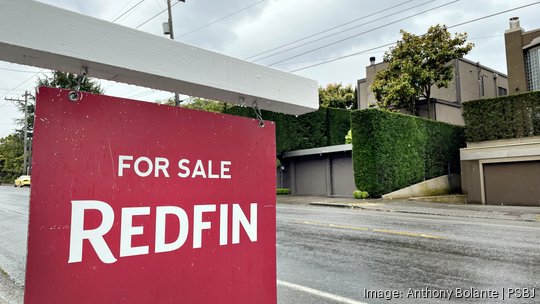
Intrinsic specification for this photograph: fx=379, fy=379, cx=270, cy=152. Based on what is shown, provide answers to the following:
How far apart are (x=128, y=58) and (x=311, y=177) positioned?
28.1 meters

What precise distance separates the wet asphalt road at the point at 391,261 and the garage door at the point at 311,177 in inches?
716

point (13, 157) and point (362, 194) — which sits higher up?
point (13, 157)

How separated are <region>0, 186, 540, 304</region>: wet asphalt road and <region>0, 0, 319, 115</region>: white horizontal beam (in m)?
3.25

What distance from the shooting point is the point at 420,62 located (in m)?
27.0

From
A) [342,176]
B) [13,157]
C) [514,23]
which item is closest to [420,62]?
[514,23]

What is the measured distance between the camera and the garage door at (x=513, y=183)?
63.2ft

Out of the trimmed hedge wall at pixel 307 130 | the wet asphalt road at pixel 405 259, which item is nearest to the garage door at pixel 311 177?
the trimmed hedge wall at pixel 307 130

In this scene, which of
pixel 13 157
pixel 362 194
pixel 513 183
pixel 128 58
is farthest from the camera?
pixel 13 157

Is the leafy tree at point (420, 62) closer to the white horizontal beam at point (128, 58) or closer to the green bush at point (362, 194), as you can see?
the green bush at point (362, 194)

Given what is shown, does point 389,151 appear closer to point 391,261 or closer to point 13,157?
point 391,261

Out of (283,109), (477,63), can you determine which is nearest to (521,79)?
(477,63)

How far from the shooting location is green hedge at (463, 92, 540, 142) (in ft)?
64.0

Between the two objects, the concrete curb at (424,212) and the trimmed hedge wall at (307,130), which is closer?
the concrete curb at (424,212)

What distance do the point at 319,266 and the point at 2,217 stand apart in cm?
1219
